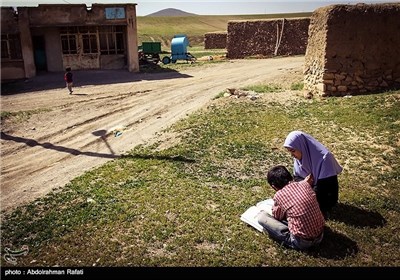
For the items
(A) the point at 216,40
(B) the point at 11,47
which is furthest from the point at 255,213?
(A) the point at 216,40

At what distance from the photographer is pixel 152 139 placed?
32.7 ft

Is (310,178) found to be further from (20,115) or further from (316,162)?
(20,115)

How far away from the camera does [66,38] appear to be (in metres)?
22.5

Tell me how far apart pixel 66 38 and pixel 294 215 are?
21.6m

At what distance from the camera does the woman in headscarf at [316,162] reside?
5266mm

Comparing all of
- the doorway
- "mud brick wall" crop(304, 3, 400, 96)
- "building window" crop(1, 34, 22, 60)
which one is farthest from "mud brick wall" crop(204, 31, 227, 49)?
"mud brick wall" crop(304, 3, 400, 96)

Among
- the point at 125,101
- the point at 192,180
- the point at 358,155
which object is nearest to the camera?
the point at 192,180

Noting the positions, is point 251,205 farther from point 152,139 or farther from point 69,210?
point 152,139

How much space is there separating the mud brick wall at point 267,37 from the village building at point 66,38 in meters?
9.48

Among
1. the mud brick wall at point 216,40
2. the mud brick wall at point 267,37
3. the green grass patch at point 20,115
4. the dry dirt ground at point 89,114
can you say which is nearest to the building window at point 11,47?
the dry dirt ground at point 89,114

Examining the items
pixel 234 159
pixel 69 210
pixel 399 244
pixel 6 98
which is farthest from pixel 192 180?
pixel 6 98
